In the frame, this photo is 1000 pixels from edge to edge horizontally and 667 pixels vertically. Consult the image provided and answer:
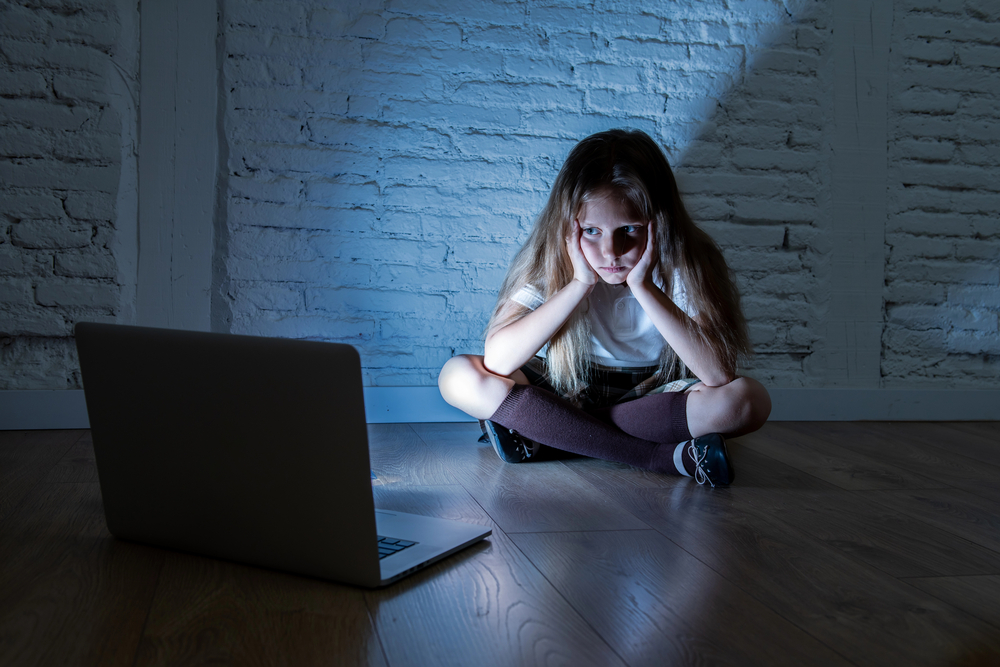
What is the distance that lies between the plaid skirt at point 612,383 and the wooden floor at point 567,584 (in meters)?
0.24

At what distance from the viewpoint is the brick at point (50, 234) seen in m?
1.75

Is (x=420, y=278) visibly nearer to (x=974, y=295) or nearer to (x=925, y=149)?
(x=925, y=149)

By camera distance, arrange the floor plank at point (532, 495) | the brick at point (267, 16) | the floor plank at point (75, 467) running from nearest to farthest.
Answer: the floor plank at point (532, 495), the floor plank at point (75, 467), the brick at point (267, 16)

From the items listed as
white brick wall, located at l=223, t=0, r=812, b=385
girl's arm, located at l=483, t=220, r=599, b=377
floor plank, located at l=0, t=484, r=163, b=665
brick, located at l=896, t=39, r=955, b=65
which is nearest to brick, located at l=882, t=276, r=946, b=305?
white brick wall, located at l=223, t=0, r=812, b=385

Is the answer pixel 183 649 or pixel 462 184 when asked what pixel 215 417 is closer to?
pixel 183 649

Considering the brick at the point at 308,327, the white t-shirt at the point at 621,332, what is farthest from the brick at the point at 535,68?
the brick at the point at 308,327

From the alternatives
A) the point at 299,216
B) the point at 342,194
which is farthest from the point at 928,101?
the point at 299,216

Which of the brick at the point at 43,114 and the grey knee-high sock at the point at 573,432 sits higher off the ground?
the brick at the point at 43,114

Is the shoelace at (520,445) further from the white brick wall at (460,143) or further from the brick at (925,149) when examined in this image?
the brick at (925,149)

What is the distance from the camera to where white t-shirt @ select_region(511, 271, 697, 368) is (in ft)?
5.64

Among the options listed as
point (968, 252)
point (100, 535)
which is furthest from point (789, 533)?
point (968, 252)

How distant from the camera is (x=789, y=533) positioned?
1.16 metres

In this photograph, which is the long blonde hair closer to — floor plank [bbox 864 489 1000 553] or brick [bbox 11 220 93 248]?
floor plank [bbox 864 489 1000 553]

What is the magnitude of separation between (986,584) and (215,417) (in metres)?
1.00
